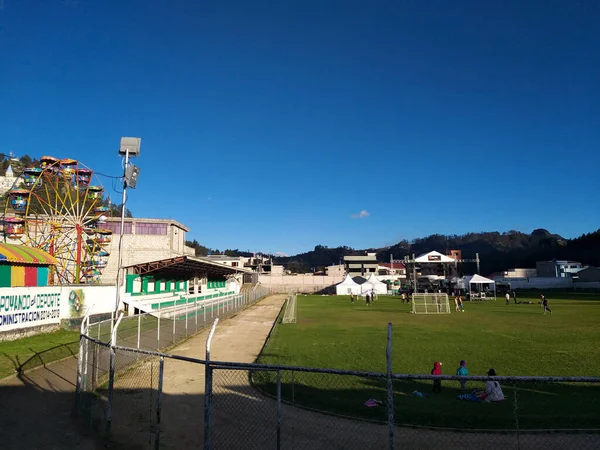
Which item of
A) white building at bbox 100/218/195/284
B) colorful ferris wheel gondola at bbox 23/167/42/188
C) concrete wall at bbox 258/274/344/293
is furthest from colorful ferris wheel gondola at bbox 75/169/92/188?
concrete wall at bbox 258/274/344/293

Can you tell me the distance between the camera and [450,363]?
15.2 metres

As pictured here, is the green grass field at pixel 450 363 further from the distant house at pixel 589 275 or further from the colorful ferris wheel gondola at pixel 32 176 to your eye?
the distant house at pixel 589 275

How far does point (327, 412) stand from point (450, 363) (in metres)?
7.44

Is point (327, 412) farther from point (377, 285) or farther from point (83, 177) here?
point (377, 285)

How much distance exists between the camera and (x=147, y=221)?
6153 centimetres

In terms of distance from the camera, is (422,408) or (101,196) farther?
(101,196)

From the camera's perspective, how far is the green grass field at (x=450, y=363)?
9.33 meters

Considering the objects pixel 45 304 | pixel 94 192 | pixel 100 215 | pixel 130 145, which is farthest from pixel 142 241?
pixel 130 145

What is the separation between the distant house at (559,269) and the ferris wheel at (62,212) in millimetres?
113141

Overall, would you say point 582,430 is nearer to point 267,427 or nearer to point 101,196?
point 267,427

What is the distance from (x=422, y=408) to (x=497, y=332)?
16135 millimetres

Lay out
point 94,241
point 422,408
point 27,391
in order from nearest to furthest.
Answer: point 422,408 → point 27,391 → point 94,241

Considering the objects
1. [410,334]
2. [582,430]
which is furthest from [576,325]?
[582,430]

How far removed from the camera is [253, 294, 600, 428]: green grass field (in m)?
9.33
